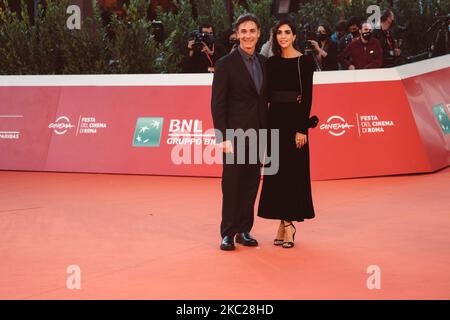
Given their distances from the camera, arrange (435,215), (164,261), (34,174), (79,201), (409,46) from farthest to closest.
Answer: (409,46) < (34,174) < (79,201) < (435,215) < (164,261)

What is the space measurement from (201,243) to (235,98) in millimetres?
1422

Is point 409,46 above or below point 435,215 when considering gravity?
above

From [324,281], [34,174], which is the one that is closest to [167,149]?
[34,174]

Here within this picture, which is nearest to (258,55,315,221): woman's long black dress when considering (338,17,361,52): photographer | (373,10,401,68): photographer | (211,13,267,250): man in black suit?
(211,13,267,250): man in black suit

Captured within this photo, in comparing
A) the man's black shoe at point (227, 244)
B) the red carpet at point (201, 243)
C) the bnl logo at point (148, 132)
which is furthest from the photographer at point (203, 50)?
the man's black shoe at point (227, 244)

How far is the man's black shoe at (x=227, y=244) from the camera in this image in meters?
8.31

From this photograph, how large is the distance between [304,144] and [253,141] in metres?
0.49

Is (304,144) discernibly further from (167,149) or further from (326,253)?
(167,149)

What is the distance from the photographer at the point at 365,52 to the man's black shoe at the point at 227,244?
6.55 m

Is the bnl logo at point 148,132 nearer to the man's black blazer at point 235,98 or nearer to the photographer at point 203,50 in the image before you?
the photographer at point 203,50

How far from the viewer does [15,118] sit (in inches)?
556

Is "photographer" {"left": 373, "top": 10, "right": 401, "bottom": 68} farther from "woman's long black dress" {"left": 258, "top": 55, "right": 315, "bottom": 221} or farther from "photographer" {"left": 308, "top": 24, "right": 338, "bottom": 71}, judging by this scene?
"woman's long black dress" {"left": 258, "top": 55, "right": 315, "bottom": 221}

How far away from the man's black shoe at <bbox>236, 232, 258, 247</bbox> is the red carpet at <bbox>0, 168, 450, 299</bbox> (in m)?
0.11

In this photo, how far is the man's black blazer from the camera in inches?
324
